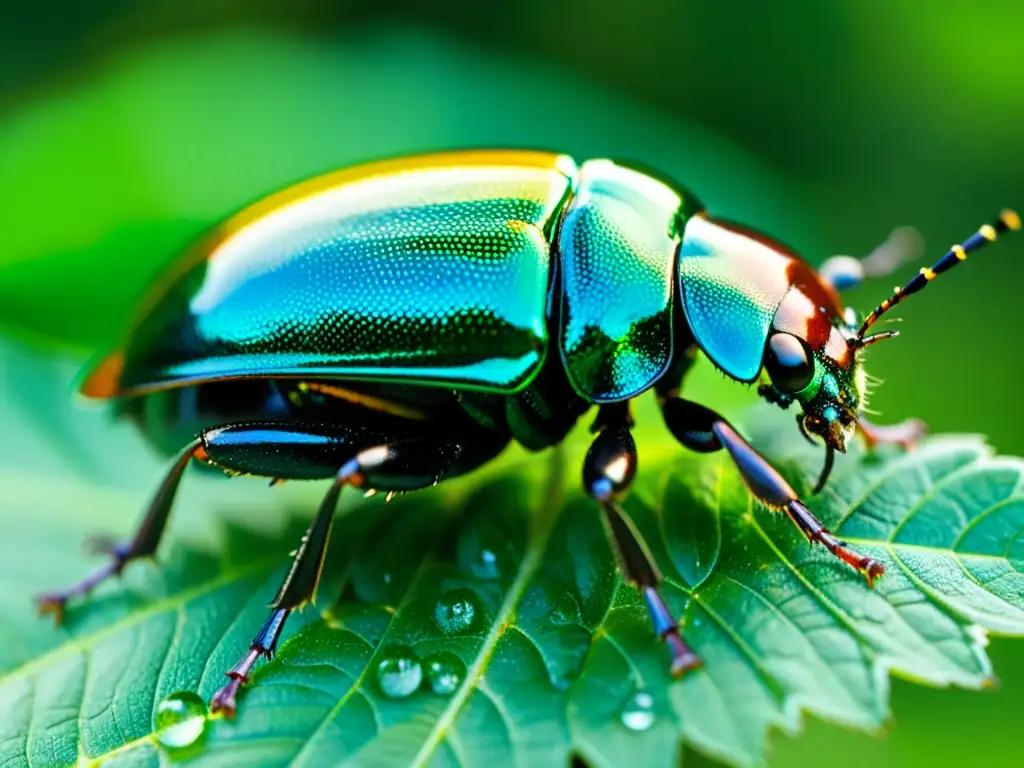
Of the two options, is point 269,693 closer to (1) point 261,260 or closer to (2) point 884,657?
(1) point 261,260

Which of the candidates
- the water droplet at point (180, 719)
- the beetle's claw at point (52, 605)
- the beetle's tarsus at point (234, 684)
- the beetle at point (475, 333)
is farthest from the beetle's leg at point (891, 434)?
the beetle's claw at point (52, 605)

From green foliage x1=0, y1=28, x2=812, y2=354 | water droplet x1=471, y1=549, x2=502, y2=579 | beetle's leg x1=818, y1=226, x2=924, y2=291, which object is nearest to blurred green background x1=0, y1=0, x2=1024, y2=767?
green foliage x1=0, y1=28, x2=812, y2=354

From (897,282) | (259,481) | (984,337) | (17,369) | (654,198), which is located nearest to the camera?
(654,198)

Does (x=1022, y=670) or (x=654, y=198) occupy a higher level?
(x=654, y=198)

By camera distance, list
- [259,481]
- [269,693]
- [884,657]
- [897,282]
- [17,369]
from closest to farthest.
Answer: [884,657]
[269,693]
[259,481]
[17,369]
[897,282]

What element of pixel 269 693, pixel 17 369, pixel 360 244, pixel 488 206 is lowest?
pixel 17 369

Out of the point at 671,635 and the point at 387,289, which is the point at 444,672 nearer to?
the point at 671,635

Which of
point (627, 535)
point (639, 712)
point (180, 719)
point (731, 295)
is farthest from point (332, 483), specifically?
point (731, 295)

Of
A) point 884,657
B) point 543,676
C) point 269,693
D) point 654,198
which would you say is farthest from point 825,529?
point 269,693
